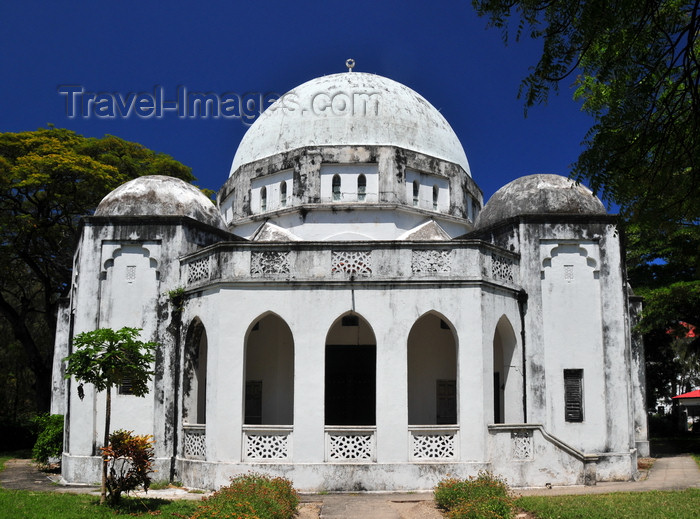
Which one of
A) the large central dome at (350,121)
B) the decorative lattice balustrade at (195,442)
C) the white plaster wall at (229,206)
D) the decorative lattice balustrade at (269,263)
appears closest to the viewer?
the decorative lattice balustrade at (195,442)

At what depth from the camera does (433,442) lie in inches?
582

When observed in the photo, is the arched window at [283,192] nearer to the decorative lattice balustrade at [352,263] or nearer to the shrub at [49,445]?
the decorative lattice balustrade at [352,263]

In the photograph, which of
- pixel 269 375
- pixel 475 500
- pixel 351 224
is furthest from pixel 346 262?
pixel 475 500

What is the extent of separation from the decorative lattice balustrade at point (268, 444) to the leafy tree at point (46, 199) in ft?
48.7

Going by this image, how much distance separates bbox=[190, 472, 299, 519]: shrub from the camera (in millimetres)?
9875

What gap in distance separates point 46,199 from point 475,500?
21.6m

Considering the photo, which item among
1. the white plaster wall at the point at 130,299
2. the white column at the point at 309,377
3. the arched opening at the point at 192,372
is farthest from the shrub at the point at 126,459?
the white plaster wall at the point at 130,299

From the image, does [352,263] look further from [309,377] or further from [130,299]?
[130,299]

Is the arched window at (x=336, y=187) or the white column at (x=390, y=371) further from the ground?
the arched window at (x=336, y=187)

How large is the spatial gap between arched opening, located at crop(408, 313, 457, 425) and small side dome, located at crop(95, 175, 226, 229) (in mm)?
6514

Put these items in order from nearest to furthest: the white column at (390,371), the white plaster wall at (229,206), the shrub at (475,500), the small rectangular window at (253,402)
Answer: the shrub at (475,500), the white column at (390,371), the small rectangular window at (253,402), the white plaster wall at (229,206)

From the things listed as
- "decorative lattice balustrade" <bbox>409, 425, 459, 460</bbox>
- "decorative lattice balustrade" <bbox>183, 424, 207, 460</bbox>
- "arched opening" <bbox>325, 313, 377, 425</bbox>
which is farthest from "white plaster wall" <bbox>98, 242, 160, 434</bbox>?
"decorative lattice balustrade" <bbox>409, 425, 459, 460</bbox>

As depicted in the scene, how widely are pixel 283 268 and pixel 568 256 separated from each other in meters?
7.26

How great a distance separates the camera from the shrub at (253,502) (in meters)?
9.88
